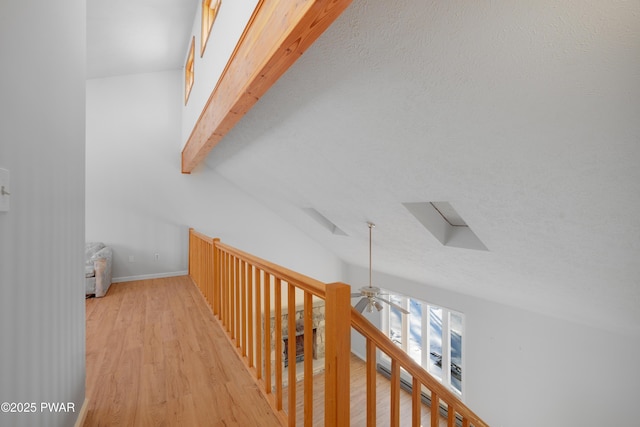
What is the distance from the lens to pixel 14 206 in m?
0.89

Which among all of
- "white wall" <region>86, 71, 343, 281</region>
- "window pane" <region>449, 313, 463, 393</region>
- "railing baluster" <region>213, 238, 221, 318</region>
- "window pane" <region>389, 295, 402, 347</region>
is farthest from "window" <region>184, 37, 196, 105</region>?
"window pane" <region>449, 313, 463, 393</region>

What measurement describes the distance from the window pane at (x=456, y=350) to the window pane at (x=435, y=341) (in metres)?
0.29

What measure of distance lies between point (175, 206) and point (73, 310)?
4.39 meters

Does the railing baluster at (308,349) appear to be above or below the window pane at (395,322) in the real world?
above

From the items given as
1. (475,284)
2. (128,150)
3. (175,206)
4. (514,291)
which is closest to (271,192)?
(175,206)

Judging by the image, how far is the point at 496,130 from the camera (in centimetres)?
160

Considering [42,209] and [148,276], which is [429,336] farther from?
[42,209]

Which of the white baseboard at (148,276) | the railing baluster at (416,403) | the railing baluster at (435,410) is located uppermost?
the railing baluster at (416,403)

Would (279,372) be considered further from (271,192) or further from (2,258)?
(271,192)

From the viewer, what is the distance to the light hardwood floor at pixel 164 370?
1682 mm

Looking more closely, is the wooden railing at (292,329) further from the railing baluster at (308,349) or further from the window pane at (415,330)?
the window pane at (415,330)

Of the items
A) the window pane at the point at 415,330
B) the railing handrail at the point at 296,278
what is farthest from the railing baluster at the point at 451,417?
the window pane at the point at 415,330

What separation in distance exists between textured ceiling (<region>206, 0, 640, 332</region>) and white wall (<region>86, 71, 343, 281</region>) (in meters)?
2.67

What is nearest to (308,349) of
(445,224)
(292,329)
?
(292,329)
